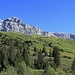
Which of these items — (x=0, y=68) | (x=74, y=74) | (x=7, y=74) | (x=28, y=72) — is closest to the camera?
(x=7, y=74)

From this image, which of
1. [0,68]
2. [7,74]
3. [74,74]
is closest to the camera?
[7,74]

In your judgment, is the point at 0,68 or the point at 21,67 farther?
the point at 0,68

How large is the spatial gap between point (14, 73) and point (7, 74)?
4.00 metres

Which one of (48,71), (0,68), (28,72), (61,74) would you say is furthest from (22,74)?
(0,68)

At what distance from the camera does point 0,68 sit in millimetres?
198750

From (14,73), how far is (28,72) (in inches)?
412

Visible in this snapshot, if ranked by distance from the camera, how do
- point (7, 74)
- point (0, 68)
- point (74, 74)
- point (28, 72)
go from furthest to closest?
point (0, 68), point (74, 74), point (28, 72), point (7, 74)

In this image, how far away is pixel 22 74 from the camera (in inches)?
5394

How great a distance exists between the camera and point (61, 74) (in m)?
160

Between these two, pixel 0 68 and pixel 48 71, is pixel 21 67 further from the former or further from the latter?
pixel 0 68

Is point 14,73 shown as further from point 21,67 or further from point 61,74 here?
point 61,74

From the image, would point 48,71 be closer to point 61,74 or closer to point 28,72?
point 28,72

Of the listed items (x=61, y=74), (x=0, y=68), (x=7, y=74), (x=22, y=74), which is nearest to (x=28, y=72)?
(x=22, y=74)

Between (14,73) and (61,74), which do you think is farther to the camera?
(61,74)
